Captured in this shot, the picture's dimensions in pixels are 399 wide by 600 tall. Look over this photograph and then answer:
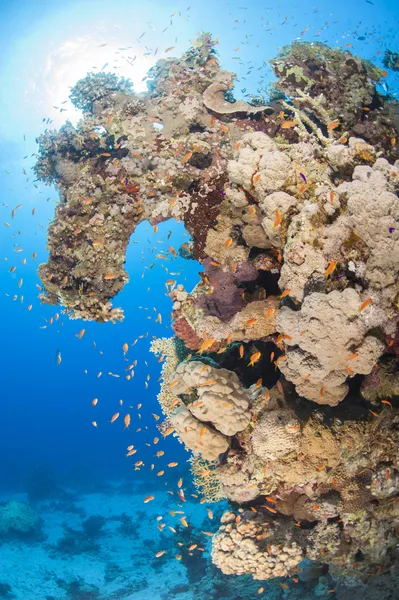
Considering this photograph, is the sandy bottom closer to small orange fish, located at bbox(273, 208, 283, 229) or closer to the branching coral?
small orange fish, located at bbox(273, 208, 283, 229)

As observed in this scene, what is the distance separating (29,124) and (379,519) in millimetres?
41192

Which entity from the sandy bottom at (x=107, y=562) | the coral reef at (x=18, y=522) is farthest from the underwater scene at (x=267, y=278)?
the coral reef at (x=18, y=522)

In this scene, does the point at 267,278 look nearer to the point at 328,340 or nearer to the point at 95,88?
the point at 328,340

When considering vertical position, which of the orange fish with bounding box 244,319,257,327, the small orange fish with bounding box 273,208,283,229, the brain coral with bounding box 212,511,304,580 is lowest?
the brain coral with bounding box 212,511,304,580

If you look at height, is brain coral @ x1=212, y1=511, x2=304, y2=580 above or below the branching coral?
below

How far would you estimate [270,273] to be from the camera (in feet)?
23.7

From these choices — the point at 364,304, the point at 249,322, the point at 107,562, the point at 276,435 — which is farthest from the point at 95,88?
the point at 107,562

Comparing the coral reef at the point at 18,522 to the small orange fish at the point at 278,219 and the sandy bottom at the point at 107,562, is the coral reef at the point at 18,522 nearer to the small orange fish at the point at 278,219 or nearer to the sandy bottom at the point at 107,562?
the sandy bottom at the point at 107,562

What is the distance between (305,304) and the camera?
16.6ft

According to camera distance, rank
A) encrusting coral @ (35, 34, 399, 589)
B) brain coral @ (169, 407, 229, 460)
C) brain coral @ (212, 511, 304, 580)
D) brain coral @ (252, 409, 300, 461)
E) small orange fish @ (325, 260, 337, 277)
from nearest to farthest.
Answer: small orange fish @ (325, 260, 337, 277), encrusting coral @ (35, 34, 399, 589), brain coral @ (252, 409, 300, 461), brain coral @ (169, 407, 229, 460), brain coral @ (212, 511, 304, 580)

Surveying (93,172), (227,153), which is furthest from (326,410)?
(93,172)

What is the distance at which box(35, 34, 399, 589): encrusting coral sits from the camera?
206 inches

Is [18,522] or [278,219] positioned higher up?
[18,522]

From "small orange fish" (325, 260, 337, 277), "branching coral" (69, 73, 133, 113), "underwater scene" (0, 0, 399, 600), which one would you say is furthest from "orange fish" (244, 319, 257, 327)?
"branching coral" (69, 73, 133, 113)
